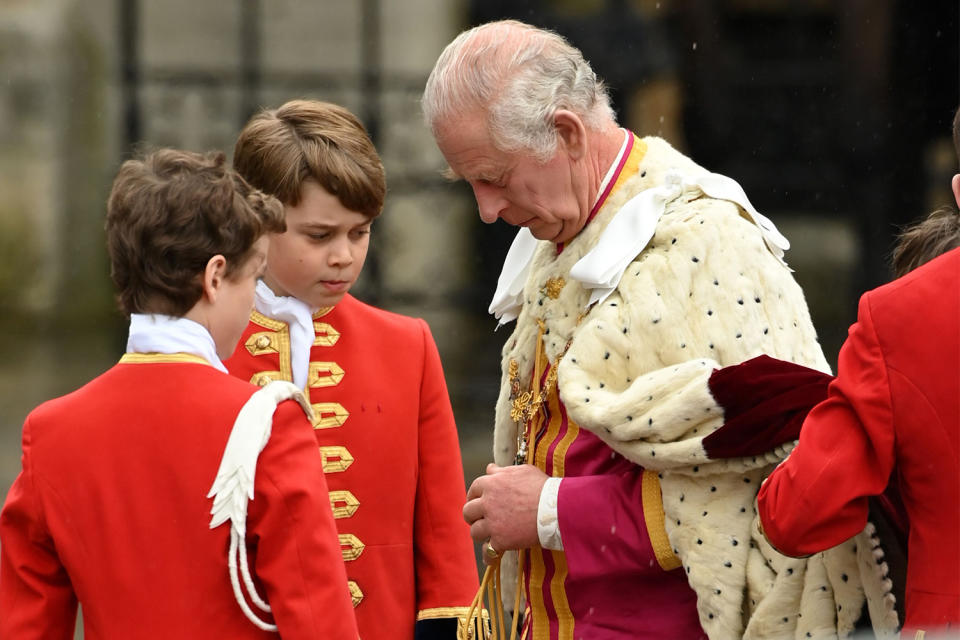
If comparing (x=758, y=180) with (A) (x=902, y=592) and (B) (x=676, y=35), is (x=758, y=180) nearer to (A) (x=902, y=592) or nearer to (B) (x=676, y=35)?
(B) (x=676, y=35)

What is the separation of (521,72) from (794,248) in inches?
259

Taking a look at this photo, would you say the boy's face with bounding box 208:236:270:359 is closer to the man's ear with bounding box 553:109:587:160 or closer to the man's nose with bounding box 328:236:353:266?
the man's nose with bounding box 328:236:353:266

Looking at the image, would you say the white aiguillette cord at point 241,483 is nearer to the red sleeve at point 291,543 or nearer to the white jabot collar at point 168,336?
the red sleeve at point 291,543

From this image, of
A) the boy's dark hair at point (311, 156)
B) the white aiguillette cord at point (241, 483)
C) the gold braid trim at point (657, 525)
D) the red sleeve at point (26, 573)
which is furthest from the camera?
the boy's dark hair at point (311, 156)

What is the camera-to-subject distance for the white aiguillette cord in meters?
2.38

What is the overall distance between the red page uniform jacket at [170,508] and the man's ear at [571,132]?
74cm

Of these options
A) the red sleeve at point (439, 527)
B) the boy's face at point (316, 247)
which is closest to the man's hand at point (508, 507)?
the red sleeve at point (439, 527)

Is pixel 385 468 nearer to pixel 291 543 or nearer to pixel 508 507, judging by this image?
pixel 508 507

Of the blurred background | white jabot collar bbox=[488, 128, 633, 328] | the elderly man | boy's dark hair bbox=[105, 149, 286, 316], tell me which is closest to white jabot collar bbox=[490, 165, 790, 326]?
the elderly man

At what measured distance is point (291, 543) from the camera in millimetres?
2424

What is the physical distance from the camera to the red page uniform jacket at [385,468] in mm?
3123

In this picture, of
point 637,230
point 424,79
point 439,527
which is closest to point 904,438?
point 637,230

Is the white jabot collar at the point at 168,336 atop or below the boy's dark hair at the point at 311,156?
below

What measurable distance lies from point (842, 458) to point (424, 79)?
703cm
